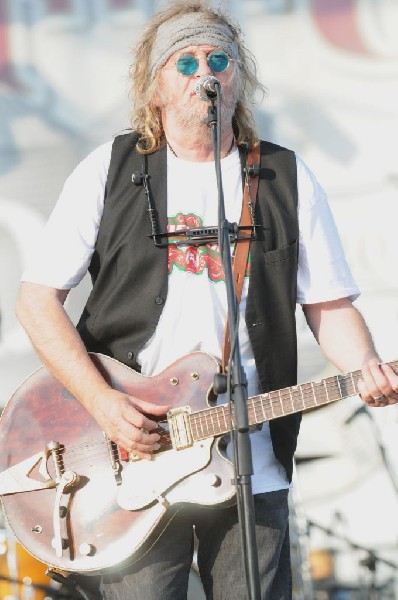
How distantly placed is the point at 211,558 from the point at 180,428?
432 millimetres

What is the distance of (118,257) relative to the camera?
3.38m

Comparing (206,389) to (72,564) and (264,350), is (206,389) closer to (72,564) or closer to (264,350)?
(264,350)

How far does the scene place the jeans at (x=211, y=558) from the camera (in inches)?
124

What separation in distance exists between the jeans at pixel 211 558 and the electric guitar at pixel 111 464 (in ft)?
0.19

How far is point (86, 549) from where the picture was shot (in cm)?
323

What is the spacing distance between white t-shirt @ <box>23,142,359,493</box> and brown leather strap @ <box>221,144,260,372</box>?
1.2 inches

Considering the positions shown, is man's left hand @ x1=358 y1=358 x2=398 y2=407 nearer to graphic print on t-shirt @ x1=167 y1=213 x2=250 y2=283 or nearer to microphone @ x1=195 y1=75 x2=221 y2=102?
graphic print on t-shirt @ x1=167 y1=213 x2=250 y2=283

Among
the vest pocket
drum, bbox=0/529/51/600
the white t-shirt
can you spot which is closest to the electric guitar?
the white t-shirt

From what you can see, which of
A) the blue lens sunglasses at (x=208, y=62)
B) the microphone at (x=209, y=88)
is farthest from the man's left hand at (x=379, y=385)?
the blue lens sunglasses at (x=208, y=62)

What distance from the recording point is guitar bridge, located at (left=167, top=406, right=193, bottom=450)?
10.4ft

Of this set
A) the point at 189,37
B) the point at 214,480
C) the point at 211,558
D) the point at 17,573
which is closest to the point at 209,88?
the point at 189,37

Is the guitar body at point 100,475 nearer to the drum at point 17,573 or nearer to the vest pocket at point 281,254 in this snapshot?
the vest pocket at point 281,254

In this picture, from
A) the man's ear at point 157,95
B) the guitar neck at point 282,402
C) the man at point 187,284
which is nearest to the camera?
the guitar neck at point 282,402

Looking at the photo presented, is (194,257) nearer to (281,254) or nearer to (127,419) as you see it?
(281,254)
